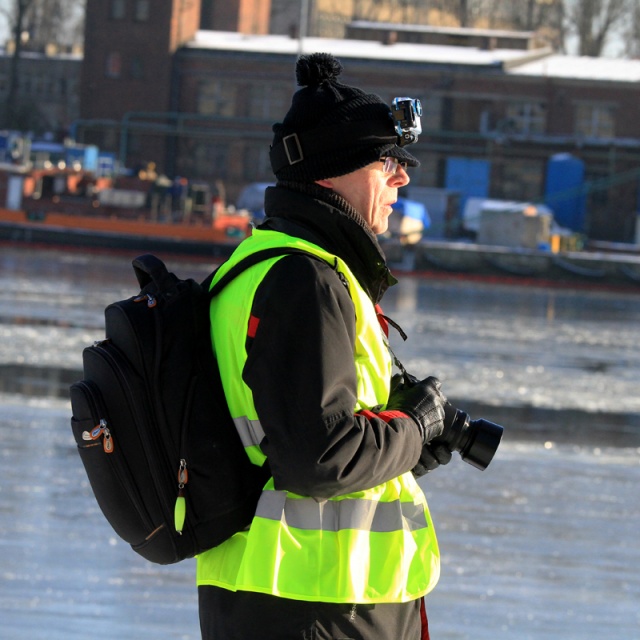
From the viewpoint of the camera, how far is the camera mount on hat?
8.71 ft

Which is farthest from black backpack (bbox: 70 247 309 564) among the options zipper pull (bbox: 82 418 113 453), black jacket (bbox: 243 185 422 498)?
black jacket (bbox: 243 185 422 498)

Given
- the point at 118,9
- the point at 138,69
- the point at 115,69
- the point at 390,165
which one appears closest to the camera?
the point at 390,165

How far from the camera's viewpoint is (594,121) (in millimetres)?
46375

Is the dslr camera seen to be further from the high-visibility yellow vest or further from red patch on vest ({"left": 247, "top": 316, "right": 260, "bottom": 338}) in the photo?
red patch on vest ({"left": 247, "top": 316, "right": 260, "bottom": 338})

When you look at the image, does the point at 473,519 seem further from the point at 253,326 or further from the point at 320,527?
the point at 253,326

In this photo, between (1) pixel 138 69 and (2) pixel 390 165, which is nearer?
(2) pixel 390 165

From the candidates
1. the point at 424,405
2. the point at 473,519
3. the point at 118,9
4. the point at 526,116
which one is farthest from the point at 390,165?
the point at 118,9

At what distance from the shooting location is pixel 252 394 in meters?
2.41

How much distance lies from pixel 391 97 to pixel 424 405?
46.2 m

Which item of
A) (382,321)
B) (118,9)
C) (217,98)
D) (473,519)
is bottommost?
(473,519)

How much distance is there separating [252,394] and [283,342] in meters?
0.13

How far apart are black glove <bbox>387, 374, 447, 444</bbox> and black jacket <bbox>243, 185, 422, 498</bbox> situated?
125 millimetres

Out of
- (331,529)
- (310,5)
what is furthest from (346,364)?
(310,5)

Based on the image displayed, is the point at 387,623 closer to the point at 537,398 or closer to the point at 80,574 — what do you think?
the point at 80,574
